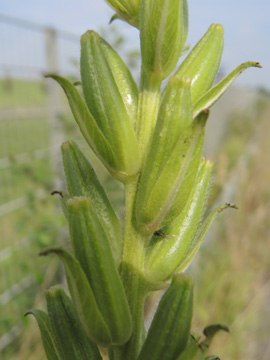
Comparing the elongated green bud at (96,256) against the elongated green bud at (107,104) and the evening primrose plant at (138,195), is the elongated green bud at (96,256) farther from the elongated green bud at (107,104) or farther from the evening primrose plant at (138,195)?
the elongated green bud at (107,104)

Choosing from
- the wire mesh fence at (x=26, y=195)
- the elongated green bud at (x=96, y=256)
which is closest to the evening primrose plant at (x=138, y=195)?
the elongated green bud at (x=96, y=256)

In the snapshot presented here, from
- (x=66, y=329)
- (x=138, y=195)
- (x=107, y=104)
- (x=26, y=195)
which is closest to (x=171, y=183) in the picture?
(x=138, y=195)

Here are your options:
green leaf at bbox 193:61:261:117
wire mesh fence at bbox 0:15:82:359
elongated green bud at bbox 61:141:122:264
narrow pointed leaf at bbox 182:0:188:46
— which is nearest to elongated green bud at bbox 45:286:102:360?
elongated green bud at bbox 61:141:122:264

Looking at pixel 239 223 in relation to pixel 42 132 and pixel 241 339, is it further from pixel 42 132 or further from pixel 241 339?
pixel 42 132

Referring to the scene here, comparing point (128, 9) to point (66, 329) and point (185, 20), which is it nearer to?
point (185, 20)

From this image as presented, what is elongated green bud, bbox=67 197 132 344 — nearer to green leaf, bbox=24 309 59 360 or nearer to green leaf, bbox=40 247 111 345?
green leaf, bbox=40 247 111 345

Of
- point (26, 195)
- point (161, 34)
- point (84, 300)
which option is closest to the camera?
point (84, 300)

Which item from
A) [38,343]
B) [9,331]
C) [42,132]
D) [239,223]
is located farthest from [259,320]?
[42,132]
